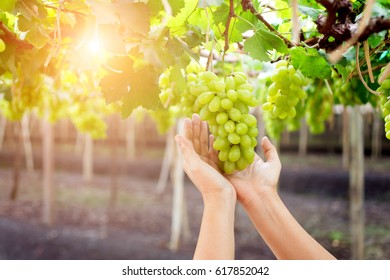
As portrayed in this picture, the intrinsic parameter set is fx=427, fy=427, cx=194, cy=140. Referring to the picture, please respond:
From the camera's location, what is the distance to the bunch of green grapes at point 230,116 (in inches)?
36.9

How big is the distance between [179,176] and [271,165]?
→ 12.4 ft

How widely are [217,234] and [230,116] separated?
0.27 m

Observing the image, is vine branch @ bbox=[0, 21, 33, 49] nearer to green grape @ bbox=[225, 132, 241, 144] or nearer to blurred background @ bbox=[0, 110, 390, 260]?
green grape @ bbox=[225, 132, 241, 144]

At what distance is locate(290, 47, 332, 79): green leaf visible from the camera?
39.3 inches

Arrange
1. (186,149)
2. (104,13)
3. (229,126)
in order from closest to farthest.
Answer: (104,13)
(229,126)
(186,149)

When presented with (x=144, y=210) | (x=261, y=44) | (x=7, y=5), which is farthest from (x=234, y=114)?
(x=144, y=210)

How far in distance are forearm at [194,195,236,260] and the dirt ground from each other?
3.86 m

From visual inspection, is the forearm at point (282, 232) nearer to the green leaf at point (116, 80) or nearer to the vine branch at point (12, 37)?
the green leaf at point (116, 80)

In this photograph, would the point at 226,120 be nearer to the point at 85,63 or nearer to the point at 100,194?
the point at 85,63

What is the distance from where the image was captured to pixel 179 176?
4.89 meters

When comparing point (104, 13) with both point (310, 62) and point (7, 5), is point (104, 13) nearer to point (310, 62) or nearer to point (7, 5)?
point (7, 5)

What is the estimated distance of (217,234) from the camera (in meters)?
0.97

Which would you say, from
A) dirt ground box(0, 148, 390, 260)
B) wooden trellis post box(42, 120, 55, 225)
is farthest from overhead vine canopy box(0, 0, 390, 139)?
wooden trellis post box(42, 120, 55, 225)

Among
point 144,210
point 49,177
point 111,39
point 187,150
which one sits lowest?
point 144,210
